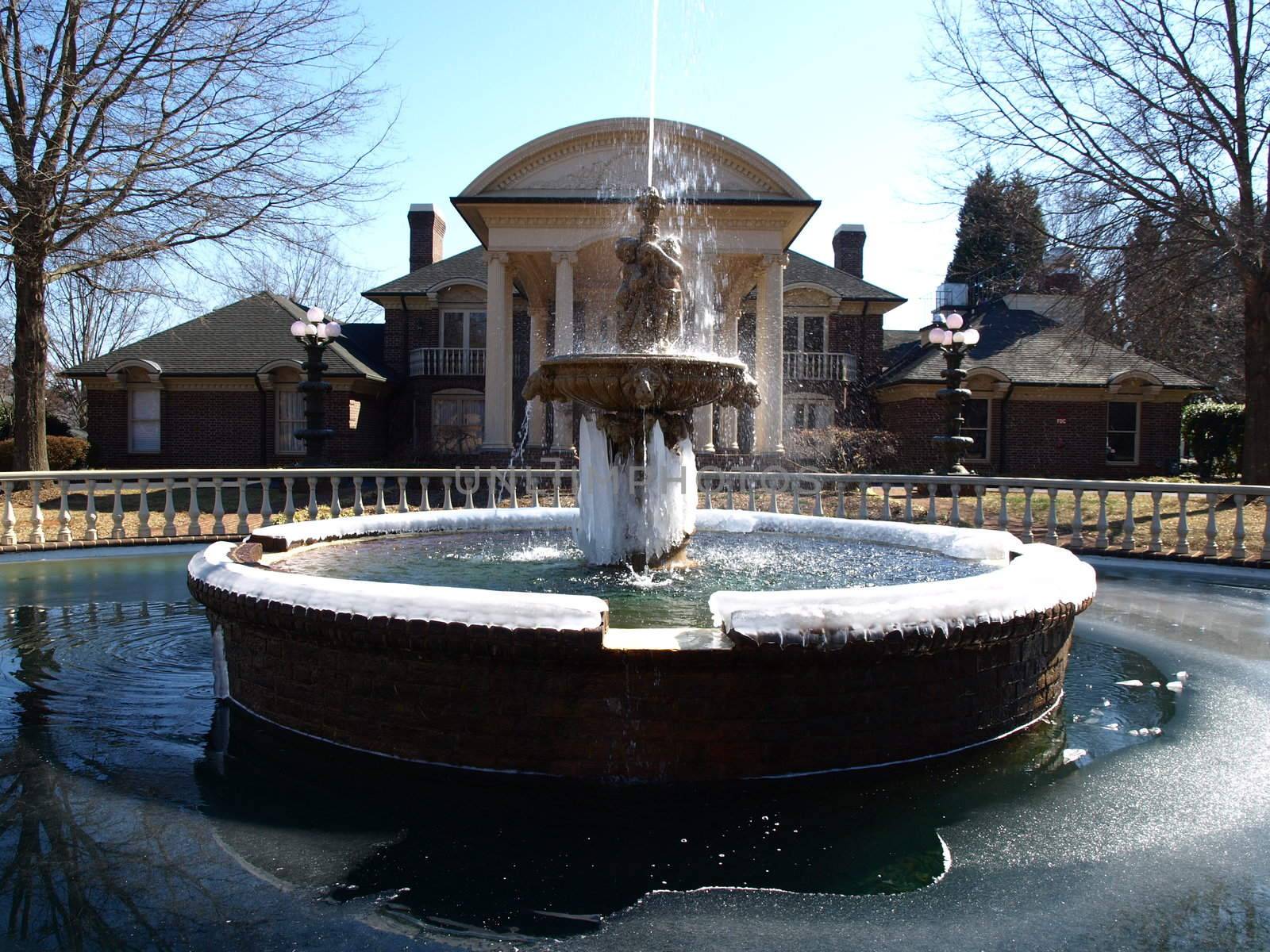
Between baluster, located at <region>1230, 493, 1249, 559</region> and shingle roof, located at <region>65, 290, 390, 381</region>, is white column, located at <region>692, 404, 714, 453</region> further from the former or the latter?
baluster, located at <region>1230, 493, 1249, 559</region>

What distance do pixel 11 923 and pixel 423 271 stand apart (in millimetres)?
32945

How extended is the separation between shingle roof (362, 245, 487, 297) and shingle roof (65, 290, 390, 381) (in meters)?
2.64

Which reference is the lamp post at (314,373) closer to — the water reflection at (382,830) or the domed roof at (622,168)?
the domed roof at (622,168)

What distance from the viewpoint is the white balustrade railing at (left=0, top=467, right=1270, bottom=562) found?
41.2ft

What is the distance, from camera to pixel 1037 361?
30031mm

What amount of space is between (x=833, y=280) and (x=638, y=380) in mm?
28486

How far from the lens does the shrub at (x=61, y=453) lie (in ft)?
81.5

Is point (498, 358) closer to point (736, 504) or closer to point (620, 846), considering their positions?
point (736, 504)

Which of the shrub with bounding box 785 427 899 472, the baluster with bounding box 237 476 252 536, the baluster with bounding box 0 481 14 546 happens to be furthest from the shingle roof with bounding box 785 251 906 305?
the baluster with bounding box 0 481 14 546

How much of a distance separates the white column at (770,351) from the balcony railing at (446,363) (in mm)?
11005

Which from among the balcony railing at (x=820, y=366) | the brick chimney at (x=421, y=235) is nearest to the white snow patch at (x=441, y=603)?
the balcony railing at (x=820, y=366)

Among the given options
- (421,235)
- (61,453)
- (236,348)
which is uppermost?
(421,235)

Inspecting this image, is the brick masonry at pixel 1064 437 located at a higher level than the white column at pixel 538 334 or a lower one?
lower

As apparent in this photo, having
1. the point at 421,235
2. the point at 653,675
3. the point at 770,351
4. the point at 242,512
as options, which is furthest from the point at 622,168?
the point at 653,675
